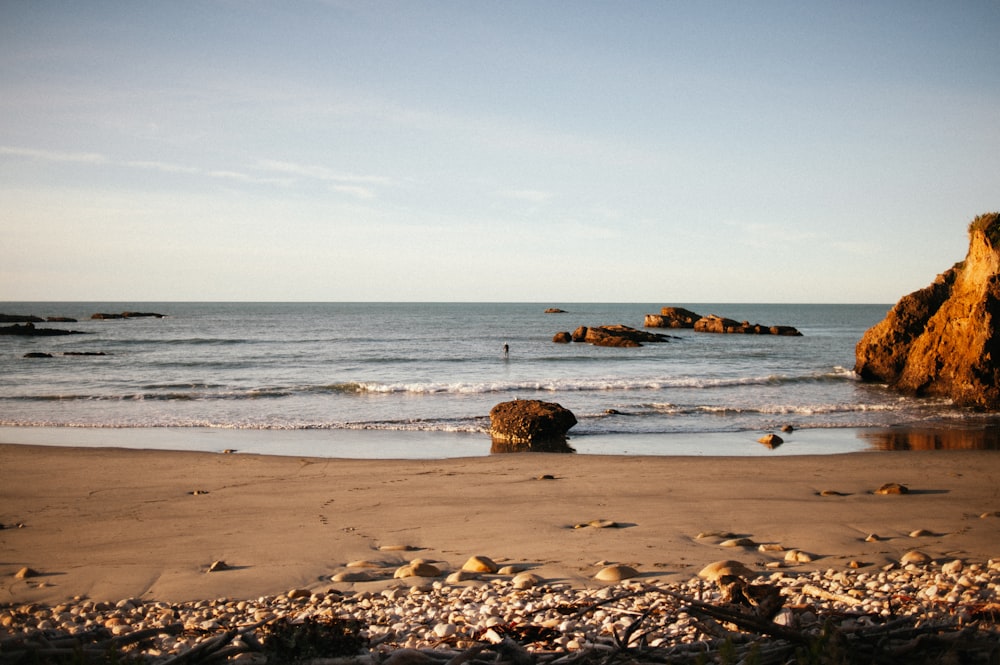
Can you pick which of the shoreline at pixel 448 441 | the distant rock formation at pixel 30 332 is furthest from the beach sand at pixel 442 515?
the distant rock formation at pixel 30 332

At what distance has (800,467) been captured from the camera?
37.4 ft

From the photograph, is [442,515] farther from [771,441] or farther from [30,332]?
[30,332]

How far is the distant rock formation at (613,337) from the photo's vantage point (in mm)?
47656

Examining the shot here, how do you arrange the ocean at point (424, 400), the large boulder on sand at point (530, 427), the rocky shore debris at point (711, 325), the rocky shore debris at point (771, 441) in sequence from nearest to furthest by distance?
the rocky shore debris at point (771, 441) < the large boulder on sand at point (530, 427) < the ocean at point (424, 400) < the rocky shore debris at point (711, 325)

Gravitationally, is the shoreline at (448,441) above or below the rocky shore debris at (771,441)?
below

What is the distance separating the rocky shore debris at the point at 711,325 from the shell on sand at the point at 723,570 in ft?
202

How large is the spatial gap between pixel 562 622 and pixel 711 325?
66.5 meters

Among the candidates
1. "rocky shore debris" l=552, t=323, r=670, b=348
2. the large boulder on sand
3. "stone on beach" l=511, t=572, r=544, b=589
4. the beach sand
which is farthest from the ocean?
"stone on beach" l=511, t=572, r=544, b=589

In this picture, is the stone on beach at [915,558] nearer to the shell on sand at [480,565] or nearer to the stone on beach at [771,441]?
the shell on sand at [480,565]

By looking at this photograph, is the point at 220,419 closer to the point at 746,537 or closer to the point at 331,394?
the point at 331,394

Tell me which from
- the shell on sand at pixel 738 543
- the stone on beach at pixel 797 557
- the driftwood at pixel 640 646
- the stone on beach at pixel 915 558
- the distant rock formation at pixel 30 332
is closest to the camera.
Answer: the driftwood at pixel 640 646

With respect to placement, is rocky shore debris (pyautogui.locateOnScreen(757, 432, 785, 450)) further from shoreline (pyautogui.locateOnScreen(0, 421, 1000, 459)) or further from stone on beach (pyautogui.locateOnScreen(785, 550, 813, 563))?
stone on beach (pyautogui.locateOnScreen(785, 550, 813, 563))

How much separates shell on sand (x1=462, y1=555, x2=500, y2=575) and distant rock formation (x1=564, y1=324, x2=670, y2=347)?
4192 cm

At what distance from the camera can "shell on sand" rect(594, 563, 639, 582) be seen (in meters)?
5.46
